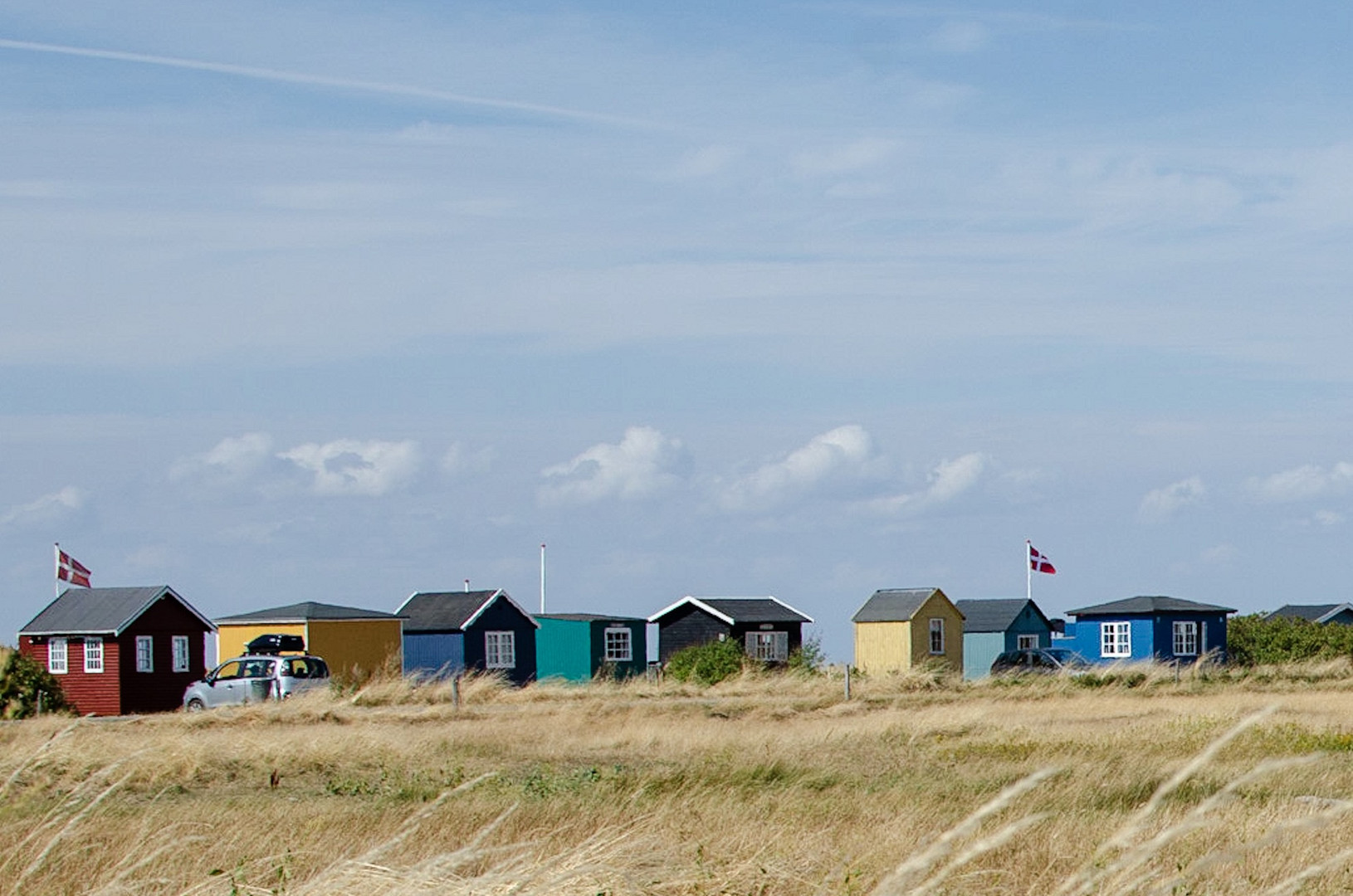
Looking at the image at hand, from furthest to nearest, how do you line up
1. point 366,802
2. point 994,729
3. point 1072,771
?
1. point 994,729
2. point 1072,771
3. point 366,802

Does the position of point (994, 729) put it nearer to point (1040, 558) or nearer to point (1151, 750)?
point (1151, 750)

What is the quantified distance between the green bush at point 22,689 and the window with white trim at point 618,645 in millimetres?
21190

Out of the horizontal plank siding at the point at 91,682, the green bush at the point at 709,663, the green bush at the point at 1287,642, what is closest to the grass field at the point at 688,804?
the horizontal plank siding at the point at 91,682

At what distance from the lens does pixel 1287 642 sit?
203ft

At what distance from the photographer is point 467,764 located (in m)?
17.7

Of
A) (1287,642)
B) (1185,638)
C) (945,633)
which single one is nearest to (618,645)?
(945,633)

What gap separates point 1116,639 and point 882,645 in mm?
10211

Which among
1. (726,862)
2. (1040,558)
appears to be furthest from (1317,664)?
(726,862)

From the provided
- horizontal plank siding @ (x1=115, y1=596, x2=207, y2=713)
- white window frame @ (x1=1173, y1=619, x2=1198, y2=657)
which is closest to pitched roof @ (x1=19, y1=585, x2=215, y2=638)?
horizontal plank siding @ (x1=115, y1=596, x2=207, y2=713)

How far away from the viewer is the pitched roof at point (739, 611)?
56.4 metres

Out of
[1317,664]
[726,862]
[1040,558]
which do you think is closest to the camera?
[726,862]

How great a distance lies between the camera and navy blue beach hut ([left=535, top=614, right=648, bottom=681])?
2125 inches

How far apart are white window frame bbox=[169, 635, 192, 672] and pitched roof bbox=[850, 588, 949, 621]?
2410cm

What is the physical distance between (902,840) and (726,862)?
2.17 meters
